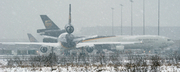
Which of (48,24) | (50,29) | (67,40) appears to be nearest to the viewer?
(67,40)

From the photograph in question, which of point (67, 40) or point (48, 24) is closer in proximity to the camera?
point (67, 40)

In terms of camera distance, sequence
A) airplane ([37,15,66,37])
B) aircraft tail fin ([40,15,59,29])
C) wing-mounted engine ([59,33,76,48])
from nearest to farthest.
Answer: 1. wing-mounted engine ([59,33,76,48])
2. airplane ([37,15,66,37])
3. aircraft tail fin ([40,15,59,29])

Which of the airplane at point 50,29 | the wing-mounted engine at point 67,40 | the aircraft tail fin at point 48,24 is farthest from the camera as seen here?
the aircraft tail fin at point 48,24

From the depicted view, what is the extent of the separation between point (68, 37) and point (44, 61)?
871 inches

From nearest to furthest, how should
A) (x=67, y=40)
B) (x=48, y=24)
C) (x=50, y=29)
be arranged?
(x=67, y=40), (x=50, y=29), (x=48, y=24)

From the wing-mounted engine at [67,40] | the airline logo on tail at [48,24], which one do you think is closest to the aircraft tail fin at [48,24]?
the airline logo on tail at [48,24]

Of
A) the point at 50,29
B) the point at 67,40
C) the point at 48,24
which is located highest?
the point at 48,24

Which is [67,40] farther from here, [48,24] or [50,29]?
[48,24]

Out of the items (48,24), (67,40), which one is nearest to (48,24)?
(48,24)

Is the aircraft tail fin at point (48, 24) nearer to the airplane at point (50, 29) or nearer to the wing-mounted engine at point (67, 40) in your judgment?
the airplane at point (50, 29)

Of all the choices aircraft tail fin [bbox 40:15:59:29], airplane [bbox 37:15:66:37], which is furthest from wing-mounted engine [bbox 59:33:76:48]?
aircraft tail fin [bbox 40:15:59:29]

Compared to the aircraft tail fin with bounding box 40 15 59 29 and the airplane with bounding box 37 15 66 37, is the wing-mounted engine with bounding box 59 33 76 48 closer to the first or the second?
the airplane with bounding box 37 15 66 37

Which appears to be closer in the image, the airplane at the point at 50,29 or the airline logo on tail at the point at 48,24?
the airplane at the point at 50,29

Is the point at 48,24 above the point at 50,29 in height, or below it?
above
